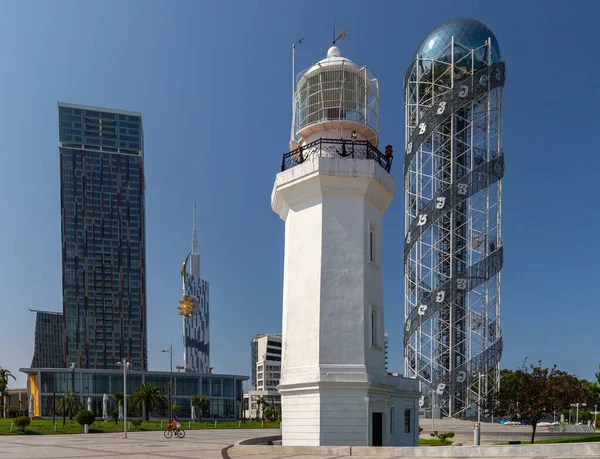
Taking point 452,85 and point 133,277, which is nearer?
point 452,85

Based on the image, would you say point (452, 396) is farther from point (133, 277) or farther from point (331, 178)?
point (133, 277)

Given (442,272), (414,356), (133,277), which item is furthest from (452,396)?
(133,277)

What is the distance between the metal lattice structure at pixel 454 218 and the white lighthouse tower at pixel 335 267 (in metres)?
43.7

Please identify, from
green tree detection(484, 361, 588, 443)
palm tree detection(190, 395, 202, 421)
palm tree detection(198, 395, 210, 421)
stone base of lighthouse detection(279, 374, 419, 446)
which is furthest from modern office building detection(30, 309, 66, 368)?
stone base of lighthouse detection(279, 374, 419, 446)

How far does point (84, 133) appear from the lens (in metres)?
172

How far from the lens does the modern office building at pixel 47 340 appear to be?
185m

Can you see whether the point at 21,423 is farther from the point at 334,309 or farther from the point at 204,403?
the point at 204,403

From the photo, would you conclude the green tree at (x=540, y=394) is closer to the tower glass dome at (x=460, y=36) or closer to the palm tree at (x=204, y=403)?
the tower glass dome at (x=460, y=36)

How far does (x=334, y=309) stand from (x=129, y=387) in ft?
297

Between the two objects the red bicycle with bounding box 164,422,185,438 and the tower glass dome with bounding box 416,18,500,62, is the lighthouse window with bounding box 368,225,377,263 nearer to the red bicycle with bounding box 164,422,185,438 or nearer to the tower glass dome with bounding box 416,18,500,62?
the red bicycle with bounding box 164,422,185,438

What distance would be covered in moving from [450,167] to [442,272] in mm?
12000

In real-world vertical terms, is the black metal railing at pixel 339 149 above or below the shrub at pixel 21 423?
above

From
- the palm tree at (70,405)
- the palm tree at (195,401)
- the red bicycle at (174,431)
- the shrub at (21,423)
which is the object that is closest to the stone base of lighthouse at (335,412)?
the red bicycle at (174,431)

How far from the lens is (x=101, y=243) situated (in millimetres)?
165500
